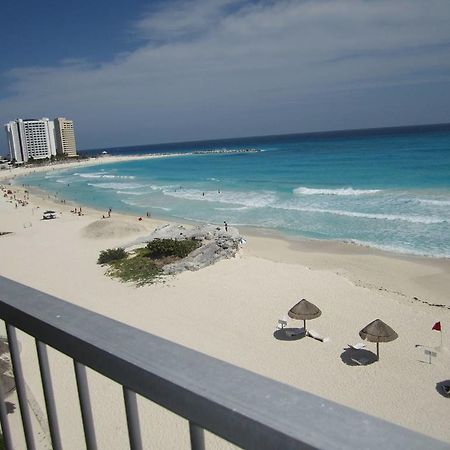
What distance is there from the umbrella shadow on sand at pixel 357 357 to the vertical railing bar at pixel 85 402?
10568 millimetres

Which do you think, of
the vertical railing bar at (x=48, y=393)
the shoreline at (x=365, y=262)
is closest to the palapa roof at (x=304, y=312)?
the shoreline at (x=365, y=262)

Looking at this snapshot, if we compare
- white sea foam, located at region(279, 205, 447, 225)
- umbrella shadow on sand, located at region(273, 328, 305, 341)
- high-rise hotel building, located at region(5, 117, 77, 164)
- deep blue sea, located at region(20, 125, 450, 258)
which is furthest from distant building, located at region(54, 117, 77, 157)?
umbrella shadow on sand, located at region(273, 328, 305, 341)

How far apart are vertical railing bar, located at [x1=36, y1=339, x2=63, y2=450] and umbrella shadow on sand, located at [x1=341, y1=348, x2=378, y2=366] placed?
1045 centimetres

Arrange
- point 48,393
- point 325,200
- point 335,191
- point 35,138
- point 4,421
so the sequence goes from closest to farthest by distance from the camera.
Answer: point 48,393
point 4,421
point 325,200
point 335,191
point 35,138

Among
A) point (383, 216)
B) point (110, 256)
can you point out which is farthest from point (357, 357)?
point (383, 216)

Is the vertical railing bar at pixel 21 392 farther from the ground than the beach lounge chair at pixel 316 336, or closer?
farther from the ground

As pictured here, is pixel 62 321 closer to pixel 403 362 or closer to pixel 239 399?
pixel 239 399

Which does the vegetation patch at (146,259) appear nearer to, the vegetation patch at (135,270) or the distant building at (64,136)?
the vegetation patch at (135,270)

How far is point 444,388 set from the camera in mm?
9969

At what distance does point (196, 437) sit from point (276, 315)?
1342cm

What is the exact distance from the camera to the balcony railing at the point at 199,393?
2.80ft

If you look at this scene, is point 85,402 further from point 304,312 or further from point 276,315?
point 276,315

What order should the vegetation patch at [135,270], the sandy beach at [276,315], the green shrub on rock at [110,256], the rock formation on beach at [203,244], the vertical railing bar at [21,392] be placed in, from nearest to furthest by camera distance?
the vertical railing bar at [21,392] → the sandy beach at [276,315] → the vegetation patch at [135,270] → the rock formation on beach at [203,244] → the green shrub on rock at [110,256]

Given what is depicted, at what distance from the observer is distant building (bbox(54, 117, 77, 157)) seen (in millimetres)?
188125
